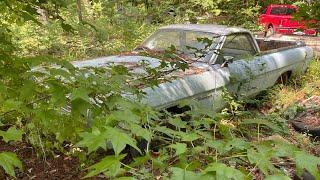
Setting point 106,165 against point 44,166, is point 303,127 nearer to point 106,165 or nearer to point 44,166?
point 44,166

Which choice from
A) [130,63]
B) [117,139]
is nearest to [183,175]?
[117,139]

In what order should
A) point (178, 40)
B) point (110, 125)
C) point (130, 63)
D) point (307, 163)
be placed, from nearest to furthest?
1. point (307, 163)
2. point (110, 125)
3. point (130, 63)
4. point (178, 40)

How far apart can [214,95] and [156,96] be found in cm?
123

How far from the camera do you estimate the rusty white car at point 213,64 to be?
4961 millimetres

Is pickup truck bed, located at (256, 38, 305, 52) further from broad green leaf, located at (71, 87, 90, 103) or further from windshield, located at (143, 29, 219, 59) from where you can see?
broad green leaf, located at (71, 87, 90, 103)

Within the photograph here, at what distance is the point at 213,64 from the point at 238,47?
964mm

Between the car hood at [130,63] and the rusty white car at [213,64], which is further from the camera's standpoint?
the car hood at [130,63]

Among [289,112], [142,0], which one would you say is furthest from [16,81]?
[142,0]

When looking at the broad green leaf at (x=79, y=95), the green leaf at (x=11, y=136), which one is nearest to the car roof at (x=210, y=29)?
the broad green leaf at (x=79, y=95)

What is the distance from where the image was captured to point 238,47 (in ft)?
21.2

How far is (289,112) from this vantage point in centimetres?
648

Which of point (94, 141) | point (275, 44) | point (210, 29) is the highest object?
point (94, 141)

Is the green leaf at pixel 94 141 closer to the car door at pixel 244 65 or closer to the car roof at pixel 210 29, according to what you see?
the car door at pixel 244 65

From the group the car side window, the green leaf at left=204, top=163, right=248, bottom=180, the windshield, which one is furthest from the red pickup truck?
the green leaf at left=204, top=163, right=248, bottom=180
